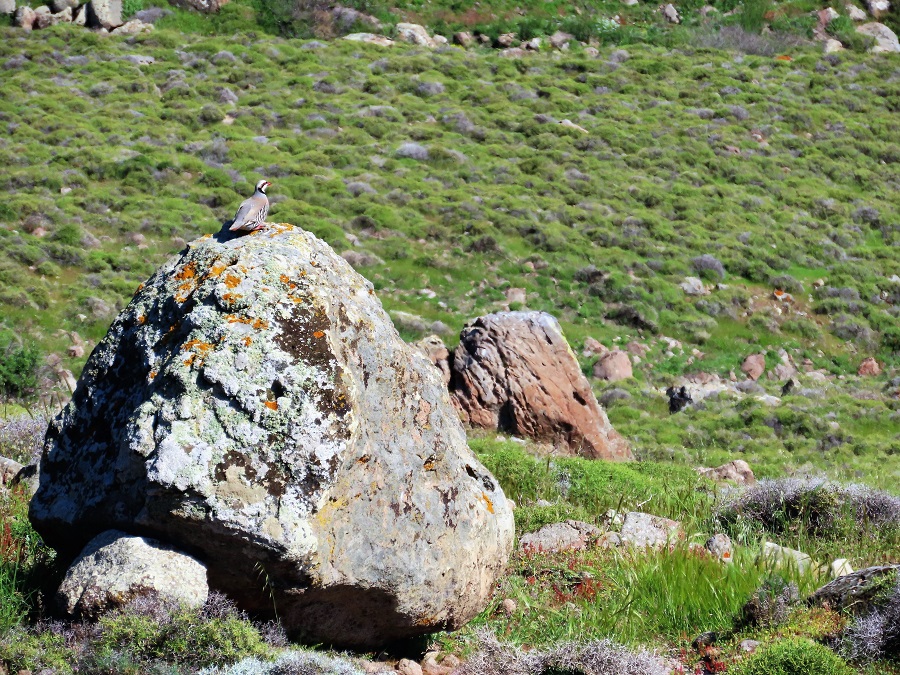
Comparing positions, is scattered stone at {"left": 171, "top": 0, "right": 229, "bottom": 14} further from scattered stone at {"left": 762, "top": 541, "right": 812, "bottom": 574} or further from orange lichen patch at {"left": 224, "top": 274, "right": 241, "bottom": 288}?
orange lichen patch at {"left": 224, "top": 274, "right": 241, "bottom": 288}

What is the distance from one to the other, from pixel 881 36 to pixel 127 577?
67.8m

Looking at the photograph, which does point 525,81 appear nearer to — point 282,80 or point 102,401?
point 282,80

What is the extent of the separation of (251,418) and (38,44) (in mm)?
45475

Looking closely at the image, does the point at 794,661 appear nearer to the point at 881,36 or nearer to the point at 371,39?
the point at 371,39

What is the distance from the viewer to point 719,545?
7359mm

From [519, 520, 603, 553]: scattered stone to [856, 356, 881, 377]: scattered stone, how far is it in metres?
21.4

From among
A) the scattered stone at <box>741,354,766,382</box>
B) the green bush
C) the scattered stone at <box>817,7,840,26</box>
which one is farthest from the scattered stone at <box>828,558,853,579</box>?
the scattered stone at <box>817,7,840,26</box>

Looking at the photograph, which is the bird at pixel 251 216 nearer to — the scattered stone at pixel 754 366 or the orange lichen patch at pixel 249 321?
the orange lichen patch at pixel 249 321

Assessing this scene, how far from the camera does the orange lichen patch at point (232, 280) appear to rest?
4.79 meters

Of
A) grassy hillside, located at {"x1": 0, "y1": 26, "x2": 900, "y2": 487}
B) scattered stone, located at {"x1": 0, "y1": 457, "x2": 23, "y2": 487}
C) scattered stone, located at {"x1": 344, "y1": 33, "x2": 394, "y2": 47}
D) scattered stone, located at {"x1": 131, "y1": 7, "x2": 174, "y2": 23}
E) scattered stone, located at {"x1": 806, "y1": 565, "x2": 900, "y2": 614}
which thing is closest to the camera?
scattered stone, located at {"x1": 806, "y1": 565, "x2": 900, "y2": 614}

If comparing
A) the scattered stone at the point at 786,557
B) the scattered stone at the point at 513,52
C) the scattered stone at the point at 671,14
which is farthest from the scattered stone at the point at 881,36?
the scattered stone at the point at 786,557

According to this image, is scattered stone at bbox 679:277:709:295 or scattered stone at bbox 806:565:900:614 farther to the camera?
scattered stone at bbox 679:277:709:295

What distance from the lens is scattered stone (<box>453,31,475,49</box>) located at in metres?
55.6

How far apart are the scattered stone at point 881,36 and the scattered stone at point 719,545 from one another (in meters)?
59.5
